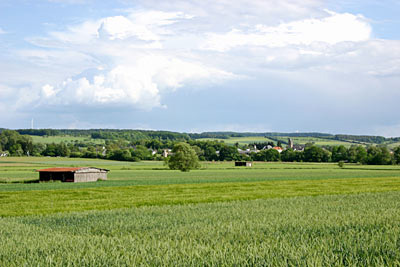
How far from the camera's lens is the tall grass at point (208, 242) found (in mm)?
9859

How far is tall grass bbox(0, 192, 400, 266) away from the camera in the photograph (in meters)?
9.86

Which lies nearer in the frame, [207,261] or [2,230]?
[207,261]

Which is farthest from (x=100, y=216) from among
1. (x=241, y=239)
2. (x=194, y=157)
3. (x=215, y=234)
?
(x=194, y=157)

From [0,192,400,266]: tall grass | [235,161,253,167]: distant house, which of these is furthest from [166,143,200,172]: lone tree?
[0,192,400,266]: tall grass

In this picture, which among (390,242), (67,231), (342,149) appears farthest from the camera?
(342,149)

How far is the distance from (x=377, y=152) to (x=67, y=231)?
150 m

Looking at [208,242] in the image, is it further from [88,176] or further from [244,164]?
[244,164]

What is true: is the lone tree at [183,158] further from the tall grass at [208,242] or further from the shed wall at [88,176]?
the tall grass at [208,242]

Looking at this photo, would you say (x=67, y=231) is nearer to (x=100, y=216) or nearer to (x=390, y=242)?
(x=100, y=216)

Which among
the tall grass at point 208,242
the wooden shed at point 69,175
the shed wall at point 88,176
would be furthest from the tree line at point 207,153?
the tall grass at point 208,242

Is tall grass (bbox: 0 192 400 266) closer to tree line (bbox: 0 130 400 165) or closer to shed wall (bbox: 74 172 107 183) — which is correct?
shed wall (bbox: 74 172 107 183)

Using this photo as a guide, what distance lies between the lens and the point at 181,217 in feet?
66.0

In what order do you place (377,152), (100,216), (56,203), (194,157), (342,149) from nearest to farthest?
(100,216), (56,203), (194,157), (377,152), (342,149)

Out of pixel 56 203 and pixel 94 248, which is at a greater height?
pixel 94 248
